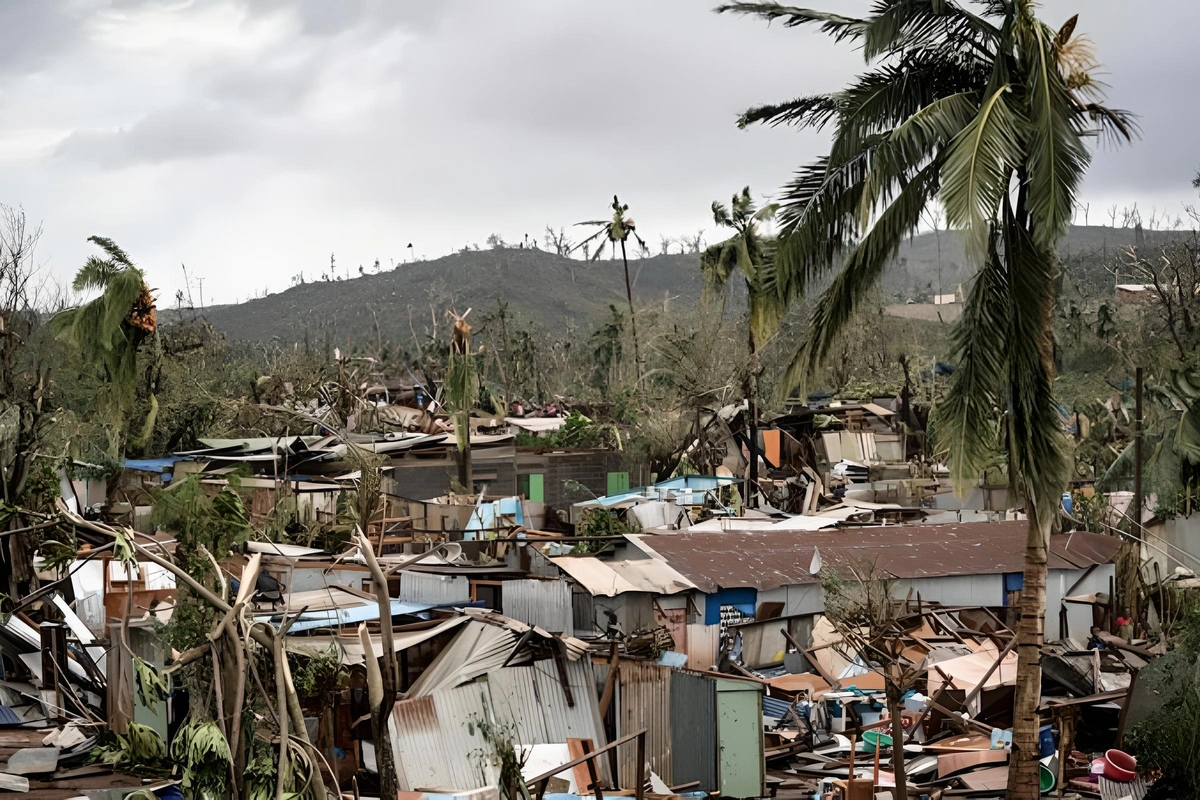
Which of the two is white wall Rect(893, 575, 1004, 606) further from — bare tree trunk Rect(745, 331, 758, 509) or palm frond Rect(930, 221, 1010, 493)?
palm frond Rect(930, 221, 1010, 493)

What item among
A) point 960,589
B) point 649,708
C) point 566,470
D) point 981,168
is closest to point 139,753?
point 649,708

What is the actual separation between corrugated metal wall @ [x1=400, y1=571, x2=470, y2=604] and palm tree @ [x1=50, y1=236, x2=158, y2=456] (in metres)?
8.15

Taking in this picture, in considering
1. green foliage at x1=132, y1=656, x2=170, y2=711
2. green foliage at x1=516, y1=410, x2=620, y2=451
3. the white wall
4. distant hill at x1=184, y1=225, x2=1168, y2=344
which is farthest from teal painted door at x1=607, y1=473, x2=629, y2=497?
distant hill at x1=184, y1=225, x2=1168, y2=344

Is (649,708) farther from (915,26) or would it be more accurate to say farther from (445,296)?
(445,296)

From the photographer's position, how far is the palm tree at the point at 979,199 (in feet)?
34.0

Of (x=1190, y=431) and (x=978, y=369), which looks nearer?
(x=978, y=369)

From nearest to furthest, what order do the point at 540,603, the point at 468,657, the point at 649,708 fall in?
the point at 649,708 → the point at 468,657 → the point at 540,603

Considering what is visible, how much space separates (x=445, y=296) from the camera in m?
90.2

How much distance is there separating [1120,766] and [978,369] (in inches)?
203

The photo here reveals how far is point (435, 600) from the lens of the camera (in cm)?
1739

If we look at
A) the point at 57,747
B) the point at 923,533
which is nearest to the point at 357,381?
the point at 923,533

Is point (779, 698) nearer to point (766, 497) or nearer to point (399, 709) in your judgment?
point (399, 709)

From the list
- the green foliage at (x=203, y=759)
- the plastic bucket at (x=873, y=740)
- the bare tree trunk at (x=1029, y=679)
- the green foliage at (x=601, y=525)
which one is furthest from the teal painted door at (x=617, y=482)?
the green foliage at (x=203, y=759)

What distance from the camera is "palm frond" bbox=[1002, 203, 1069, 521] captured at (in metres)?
11.1
